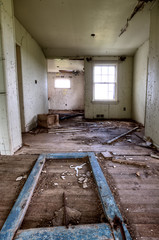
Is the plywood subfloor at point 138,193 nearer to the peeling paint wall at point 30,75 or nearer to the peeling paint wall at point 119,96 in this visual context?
the peeling paint wall at point 30,75

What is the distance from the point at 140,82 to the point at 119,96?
119 centimetres

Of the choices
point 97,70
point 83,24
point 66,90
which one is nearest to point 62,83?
point 66,90

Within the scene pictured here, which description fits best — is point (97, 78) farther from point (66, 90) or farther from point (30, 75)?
point (66, 90)

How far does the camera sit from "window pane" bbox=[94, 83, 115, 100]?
20.1 feet

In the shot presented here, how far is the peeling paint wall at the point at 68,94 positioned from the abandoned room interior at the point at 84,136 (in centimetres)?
442

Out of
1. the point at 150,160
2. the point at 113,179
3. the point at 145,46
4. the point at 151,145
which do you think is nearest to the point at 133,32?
the point at 145,46

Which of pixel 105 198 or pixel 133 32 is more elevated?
pixel 133 32

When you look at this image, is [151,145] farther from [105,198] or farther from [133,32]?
[133,32]

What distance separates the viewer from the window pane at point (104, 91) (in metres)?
6.13

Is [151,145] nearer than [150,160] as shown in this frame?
No

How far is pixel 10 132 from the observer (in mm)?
2240

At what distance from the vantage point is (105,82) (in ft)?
20.0

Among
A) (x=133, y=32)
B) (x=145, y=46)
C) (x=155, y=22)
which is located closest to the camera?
(x=155, y=22)

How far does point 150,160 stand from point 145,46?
404 cm
